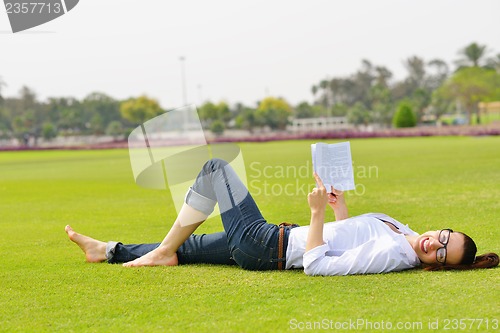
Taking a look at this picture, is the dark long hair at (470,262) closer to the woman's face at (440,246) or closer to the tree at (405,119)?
the woman's face at (440,246)

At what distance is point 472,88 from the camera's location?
235 ft

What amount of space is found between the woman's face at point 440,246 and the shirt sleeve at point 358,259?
6.4 inches

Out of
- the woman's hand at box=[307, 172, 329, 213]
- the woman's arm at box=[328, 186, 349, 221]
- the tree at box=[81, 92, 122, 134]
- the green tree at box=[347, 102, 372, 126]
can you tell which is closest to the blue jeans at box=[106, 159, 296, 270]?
the woman's hand at box=[307, 172, 329, 213]

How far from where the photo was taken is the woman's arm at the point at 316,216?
4125 mm

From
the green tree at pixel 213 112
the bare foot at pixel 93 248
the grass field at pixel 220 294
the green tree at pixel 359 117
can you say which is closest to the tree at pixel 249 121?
the green tree at pixel 213 112

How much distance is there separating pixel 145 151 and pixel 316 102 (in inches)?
4398

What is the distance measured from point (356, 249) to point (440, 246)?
0.54m

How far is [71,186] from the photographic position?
49.2 ft

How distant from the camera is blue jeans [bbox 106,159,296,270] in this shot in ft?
14.7

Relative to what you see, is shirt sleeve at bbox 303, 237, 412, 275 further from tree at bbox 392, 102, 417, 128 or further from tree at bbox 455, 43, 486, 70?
tree at bbox 455, 43, 486, 70

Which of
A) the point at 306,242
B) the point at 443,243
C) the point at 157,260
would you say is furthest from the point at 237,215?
the point at 443,243

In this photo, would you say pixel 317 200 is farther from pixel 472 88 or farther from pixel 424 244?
pixel 472 88

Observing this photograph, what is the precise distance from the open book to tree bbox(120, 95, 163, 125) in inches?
Result: 3192

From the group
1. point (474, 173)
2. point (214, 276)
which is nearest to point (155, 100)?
point (474, 173)
